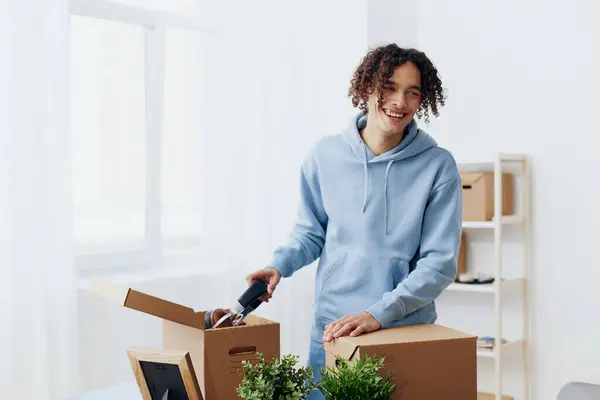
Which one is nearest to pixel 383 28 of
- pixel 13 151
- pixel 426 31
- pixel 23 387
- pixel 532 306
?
pixel 426 31

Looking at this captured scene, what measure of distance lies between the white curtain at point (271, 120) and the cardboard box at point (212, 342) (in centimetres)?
179

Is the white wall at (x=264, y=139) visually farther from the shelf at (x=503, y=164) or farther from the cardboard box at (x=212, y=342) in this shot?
the cardboard box at (x=212, y=342)

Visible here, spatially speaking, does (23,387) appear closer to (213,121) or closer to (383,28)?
(213,121)

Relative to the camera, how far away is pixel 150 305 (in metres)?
1.55

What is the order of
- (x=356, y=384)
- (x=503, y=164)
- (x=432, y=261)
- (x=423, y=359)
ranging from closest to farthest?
(x=356, y=384), (x=423, y=359), (x=432, y=261), (x=503, y=164)

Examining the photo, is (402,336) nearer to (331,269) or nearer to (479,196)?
(331,269)

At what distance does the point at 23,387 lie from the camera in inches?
105

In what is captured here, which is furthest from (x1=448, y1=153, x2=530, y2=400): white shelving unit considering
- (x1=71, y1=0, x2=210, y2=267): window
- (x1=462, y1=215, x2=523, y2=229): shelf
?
(x1=71, y1=0, x2=210, y2=267): window

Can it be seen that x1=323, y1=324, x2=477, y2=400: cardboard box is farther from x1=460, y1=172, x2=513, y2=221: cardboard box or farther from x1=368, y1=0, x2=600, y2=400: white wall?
x1=368, y1=0, x2=600, y2=400: white wall

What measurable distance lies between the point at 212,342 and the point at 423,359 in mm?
415

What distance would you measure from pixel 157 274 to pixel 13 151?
896 mm

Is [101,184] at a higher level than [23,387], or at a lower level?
higher

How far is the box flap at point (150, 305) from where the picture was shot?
4.98 ft

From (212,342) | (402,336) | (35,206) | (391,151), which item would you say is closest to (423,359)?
(402,336)
